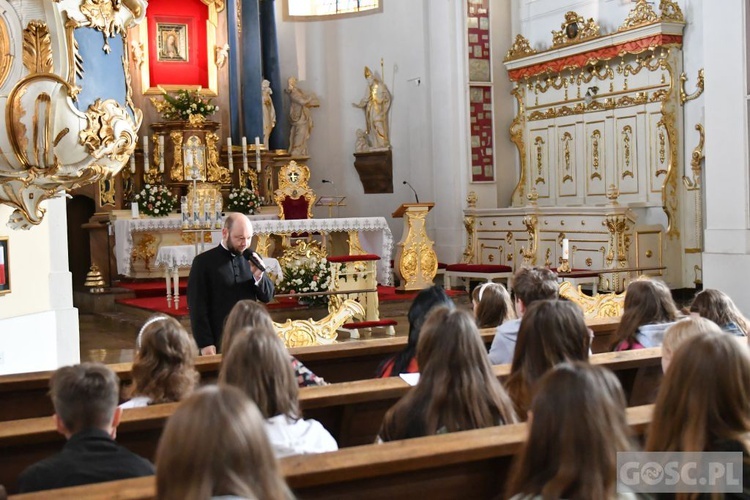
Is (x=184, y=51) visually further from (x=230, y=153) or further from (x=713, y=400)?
(x=713, y=400)

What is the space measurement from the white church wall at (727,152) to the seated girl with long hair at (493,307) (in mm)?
5114

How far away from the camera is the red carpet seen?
34.1 ft

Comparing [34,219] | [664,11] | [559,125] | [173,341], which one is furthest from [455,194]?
[173,341]

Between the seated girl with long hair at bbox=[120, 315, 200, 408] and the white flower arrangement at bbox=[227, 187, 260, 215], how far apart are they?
411 inches

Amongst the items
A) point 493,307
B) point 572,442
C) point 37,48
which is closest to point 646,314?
point 493,307

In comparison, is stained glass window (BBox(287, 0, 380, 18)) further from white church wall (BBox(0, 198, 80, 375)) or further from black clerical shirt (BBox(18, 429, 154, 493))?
black clerical shirt (BBox(18, 429, 154, 493))

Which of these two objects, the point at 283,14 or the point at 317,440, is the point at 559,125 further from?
the point at 317,440

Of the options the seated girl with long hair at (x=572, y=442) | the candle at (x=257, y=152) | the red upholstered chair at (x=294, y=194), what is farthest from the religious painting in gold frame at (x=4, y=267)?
the candle at (x=257, y=152)

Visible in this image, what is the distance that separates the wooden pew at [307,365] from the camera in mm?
4199

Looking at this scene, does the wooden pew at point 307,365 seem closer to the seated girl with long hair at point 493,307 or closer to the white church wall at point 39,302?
the seated girl with long hair at point 493,307

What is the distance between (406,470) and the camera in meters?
2.60

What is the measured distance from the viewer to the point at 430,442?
2.70m

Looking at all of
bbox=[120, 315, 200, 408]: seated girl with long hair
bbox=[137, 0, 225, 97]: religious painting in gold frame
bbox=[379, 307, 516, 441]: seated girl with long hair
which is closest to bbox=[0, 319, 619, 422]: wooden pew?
bbox=[120, 315, 200, 408]: seated girl with long hair

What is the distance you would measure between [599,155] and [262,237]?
469 centimetres
